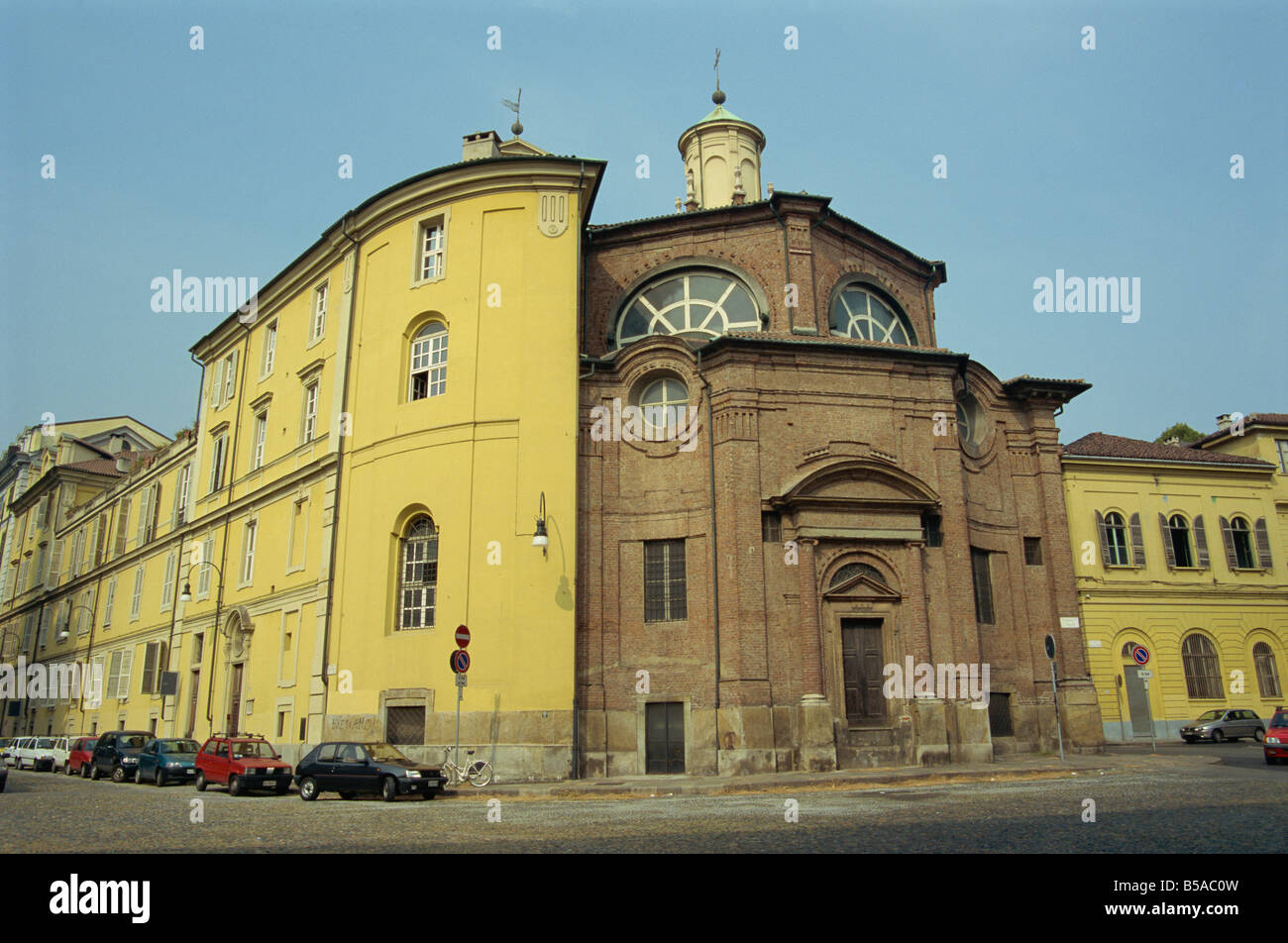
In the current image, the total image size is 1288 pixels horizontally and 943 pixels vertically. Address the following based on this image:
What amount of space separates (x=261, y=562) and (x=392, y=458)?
8.87m

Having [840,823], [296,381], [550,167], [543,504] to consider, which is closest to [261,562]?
[296,381]

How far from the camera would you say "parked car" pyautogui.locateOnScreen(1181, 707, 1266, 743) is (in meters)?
32.6

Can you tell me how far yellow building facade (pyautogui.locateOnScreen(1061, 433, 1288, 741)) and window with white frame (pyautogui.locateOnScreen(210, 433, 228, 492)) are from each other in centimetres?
3209

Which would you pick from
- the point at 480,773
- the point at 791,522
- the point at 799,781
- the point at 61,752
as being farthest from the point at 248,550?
the point at 799,781

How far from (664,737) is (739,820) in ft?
30.9

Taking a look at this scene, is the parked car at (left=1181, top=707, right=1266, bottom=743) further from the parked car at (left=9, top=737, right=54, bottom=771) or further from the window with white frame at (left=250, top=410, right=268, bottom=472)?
the parked car at (left=9, top=737, right=54, bottom=771)

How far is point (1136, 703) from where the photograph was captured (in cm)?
3444

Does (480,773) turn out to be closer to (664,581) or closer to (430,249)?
(664,581)

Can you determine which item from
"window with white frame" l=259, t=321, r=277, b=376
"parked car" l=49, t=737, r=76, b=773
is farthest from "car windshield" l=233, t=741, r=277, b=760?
"window with white frame" l=259, t=321, r=277, b=376

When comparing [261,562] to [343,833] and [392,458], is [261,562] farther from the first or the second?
[343,833]

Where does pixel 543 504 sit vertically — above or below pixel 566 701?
above

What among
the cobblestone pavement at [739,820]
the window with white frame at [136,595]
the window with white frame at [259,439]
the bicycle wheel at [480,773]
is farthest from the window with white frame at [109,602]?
the bicycle wheel at [480,773]

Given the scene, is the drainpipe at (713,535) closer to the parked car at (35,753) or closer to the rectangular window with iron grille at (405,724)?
the rectangular window with iron grille at (405,724)
